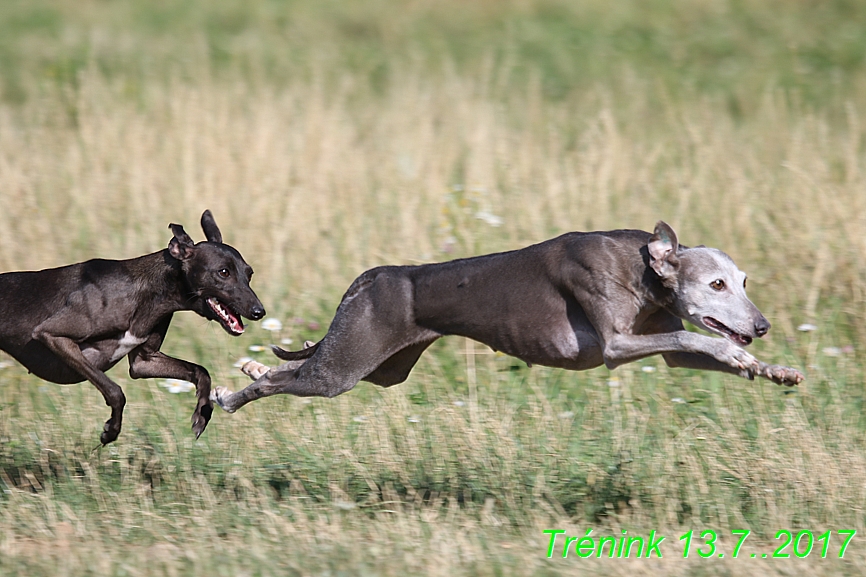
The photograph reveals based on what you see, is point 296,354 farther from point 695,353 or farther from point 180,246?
point 695,353

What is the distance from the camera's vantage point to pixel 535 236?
906cm

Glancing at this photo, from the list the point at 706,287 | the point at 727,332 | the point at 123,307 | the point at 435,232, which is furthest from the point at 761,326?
the point at 435,232

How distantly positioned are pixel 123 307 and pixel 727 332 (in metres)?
2.99

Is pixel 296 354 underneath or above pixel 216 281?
underneath

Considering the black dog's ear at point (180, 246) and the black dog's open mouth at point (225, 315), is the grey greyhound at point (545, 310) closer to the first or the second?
the black dog's open mouth at point (225, 315)

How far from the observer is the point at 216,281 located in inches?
225

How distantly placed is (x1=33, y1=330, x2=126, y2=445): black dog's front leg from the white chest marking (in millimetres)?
226

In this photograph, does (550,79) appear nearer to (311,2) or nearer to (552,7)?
(552,7)

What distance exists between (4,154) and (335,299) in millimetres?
4204

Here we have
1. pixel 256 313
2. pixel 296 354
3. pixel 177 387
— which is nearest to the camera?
pixel 256 313

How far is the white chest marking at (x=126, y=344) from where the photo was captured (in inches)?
228

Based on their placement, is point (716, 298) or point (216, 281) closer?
point (716, 298)

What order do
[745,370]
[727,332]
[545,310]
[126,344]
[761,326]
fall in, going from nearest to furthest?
[745,370], [761,326], [727,332], [545,310], [126,344]

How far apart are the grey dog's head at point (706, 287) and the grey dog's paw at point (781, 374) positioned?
378 millimetres
